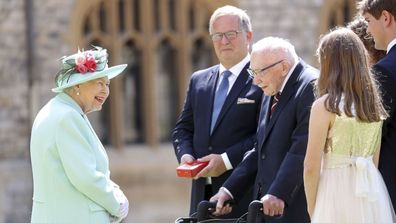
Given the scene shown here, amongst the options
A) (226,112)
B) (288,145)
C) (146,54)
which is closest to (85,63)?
(288,145)

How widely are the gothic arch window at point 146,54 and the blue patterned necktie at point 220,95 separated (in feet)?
20.0

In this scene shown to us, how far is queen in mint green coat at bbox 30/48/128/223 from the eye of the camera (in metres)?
4.83

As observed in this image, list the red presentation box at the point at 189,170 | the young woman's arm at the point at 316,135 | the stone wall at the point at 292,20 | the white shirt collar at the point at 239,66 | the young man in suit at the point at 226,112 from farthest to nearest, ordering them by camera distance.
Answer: the stone wall at the point at 292,20 < the white shirt collar at the point at 239,66 < the young man in suit at the point at 226,112 < the red presentation box at the point at 189,170 < the young woman's arm at the point at 316,135

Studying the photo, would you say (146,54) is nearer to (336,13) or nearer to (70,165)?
(336,13)

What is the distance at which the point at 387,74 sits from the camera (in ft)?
16.1

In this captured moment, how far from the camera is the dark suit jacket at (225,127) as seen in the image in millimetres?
5914

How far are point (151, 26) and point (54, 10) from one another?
1.17 metres

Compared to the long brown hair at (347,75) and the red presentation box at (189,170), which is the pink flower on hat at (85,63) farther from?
the long brown hair at (347,75)

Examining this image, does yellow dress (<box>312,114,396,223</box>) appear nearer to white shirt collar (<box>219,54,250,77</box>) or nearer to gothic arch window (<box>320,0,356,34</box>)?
white shirt collar (<box>219,54,250,77</box>)

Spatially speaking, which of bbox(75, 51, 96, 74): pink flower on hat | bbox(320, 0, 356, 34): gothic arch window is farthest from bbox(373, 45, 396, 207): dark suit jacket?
bbox(320, 0, 356, 34): gothic arch window

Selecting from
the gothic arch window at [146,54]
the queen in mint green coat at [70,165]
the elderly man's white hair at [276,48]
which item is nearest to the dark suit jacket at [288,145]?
the elderly man's white hair at [276,48]

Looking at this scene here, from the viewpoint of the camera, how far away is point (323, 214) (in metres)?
4.65

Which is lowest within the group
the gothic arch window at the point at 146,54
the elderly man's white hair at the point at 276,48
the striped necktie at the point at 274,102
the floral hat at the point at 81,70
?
the gothic arch window at the point at 146,54

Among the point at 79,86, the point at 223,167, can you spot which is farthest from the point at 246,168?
the point at 79,86
